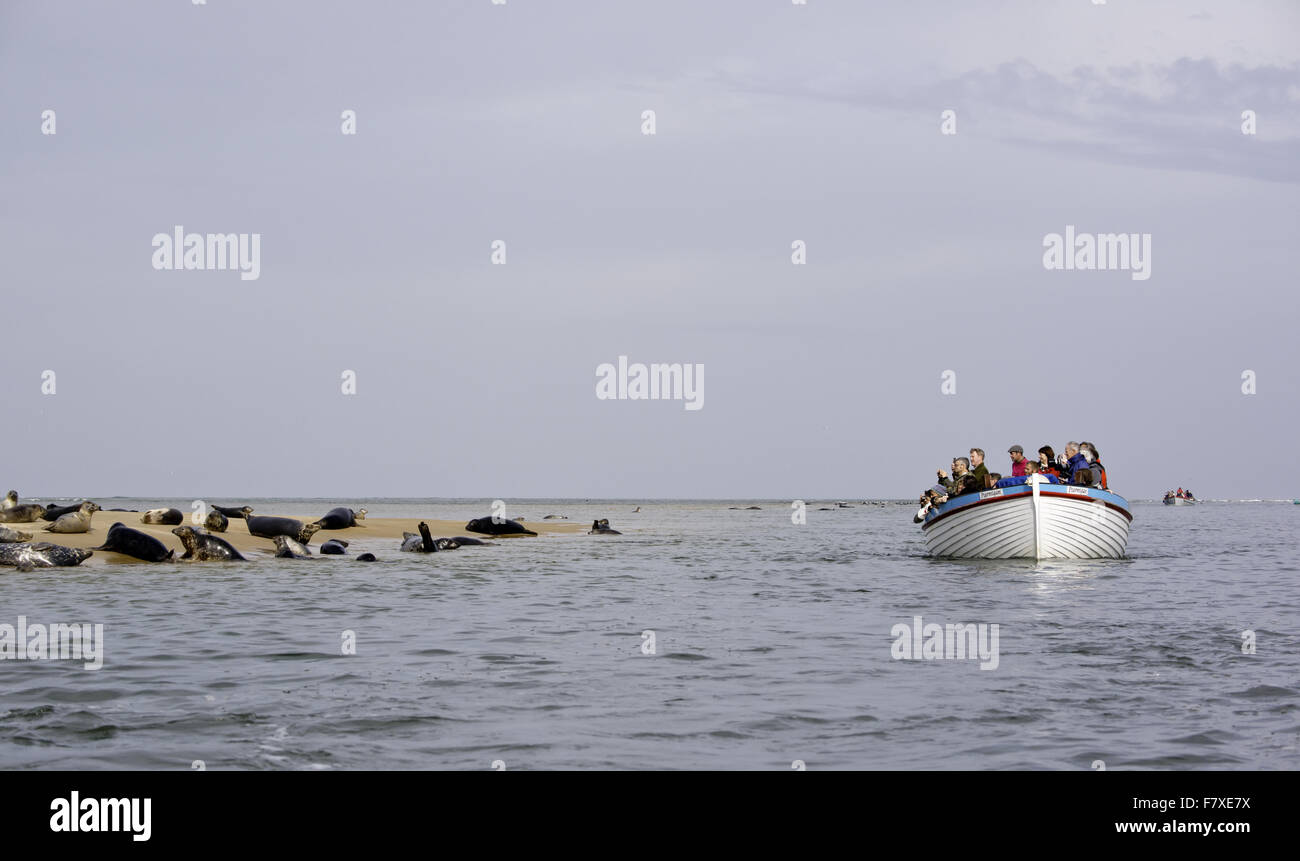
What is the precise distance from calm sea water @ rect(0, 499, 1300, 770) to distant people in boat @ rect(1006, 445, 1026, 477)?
5.05 metres

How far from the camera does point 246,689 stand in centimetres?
1023

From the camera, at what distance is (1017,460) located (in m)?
26.9

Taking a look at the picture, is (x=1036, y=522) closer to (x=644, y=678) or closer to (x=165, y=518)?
(x=644, y=678)

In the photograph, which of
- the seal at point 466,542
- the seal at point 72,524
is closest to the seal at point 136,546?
the seal at point 72,524

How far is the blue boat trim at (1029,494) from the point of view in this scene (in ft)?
83.0

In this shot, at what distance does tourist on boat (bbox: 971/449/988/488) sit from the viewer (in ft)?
88.6

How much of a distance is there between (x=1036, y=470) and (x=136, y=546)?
21.0 metres

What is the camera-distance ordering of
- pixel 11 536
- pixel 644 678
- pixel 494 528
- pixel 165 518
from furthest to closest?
pixel 494 528, pixel 165 518, pixel 11 536, pixel 644 678

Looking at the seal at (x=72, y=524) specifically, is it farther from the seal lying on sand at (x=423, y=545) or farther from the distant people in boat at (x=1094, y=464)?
the distant people in boat at (x=1094, y=464)

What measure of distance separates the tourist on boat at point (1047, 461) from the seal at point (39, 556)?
22.0 meters

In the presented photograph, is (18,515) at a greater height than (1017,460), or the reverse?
(1017,460)

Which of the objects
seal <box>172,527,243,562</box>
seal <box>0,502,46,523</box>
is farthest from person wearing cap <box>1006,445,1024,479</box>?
seal <box>0,502,46,523</box>

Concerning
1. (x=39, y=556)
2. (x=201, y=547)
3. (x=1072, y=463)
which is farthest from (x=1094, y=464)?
(x=39, y=556)
